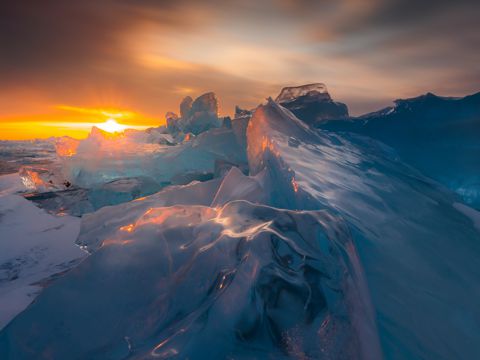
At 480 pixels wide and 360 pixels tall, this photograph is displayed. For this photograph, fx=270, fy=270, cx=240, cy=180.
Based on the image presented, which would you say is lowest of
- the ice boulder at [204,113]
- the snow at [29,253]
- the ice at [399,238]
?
the snow at [29,253]

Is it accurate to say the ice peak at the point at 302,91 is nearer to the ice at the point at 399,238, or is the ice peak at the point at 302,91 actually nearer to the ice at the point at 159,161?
the ice at the point at 159,161

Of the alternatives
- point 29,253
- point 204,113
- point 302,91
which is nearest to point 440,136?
point 302,91

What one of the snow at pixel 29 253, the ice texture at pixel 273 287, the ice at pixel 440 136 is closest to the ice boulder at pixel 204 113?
the ice at pixel 440 136

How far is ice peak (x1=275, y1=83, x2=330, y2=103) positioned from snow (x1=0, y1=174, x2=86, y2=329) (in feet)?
22.2

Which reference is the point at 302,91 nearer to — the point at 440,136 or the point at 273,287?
the point at 440,136

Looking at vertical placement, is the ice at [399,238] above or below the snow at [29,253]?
above

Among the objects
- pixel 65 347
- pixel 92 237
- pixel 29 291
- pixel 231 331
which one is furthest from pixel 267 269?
pixel 92 237

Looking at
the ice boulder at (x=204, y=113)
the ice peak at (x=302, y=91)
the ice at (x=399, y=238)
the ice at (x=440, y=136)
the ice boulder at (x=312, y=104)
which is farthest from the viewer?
the ice boulder at (x=204, y=113)

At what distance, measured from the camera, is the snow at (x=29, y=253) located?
259 centimetres

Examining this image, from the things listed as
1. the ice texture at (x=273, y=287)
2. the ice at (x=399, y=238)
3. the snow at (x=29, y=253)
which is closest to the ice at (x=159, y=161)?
the snow at (x=29, y=253)

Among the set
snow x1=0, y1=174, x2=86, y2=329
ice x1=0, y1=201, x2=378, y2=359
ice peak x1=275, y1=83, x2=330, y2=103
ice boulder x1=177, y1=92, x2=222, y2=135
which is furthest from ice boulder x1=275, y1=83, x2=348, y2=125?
ice boulder x1=177, y1=92, x2=222, y2=135

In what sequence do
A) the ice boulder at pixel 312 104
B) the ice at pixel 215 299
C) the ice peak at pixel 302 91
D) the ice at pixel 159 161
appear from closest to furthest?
the ice at pixel 215 299, the ice peak at pixel 302 91, the ice boulder at pixel 312 104, the ice at pixel 159 161

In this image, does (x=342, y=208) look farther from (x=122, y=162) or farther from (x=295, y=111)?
(x=122, y=162)

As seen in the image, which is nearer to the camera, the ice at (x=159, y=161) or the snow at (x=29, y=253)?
the snow at (x=29, y=253)
